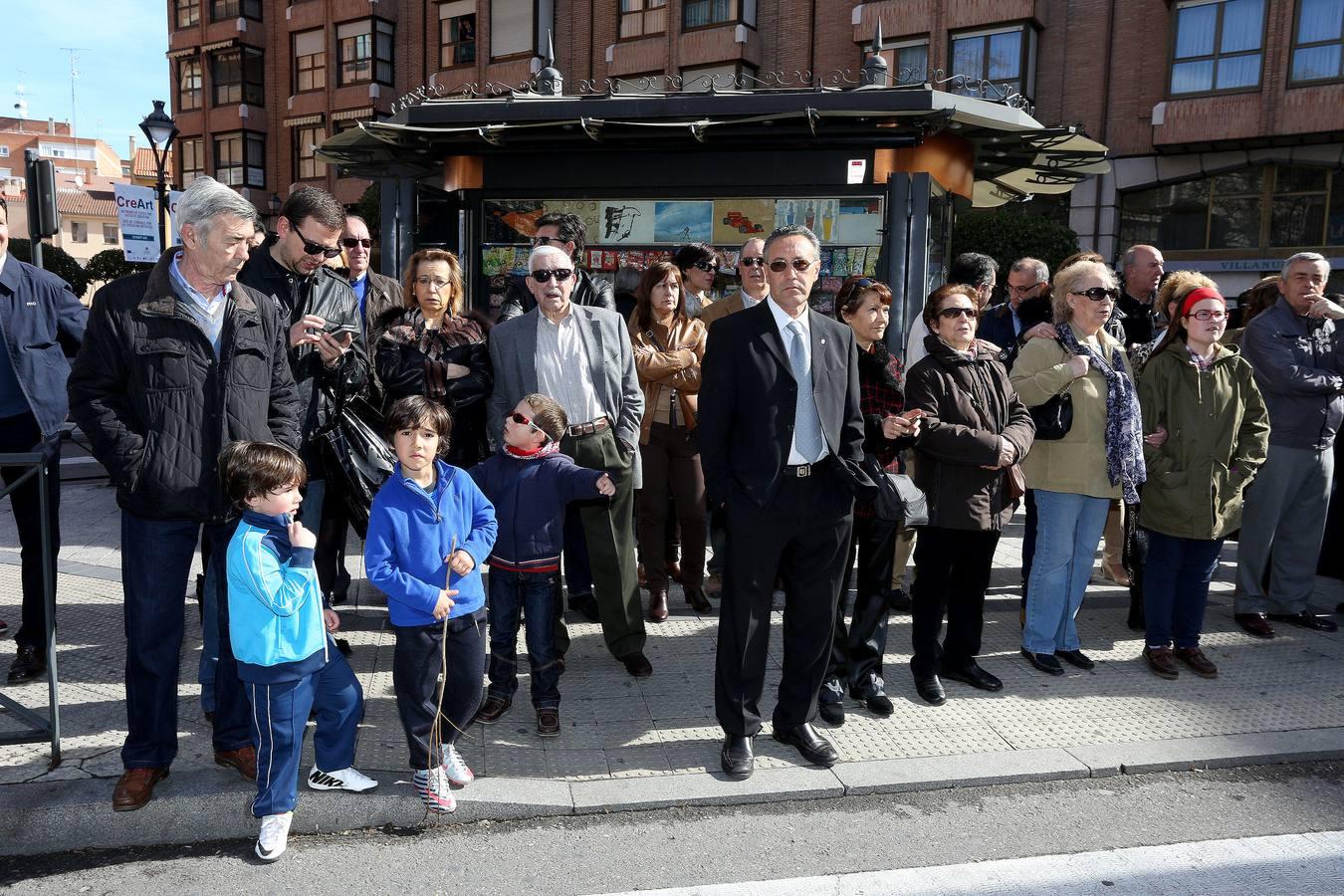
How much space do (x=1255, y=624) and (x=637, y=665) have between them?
12.2 feet

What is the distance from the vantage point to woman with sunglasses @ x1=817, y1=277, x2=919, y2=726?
14.4 feet

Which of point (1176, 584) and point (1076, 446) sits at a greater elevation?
point (1076, 446)

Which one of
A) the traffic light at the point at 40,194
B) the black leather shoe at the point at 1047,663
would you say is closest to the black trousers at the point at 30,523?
the black leather shoe at the point at 1047,663

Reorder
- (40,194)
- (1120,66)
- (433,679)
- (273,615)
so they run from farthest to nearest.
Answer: (1120,66) < (40,194) < (433,679) < (273,615)

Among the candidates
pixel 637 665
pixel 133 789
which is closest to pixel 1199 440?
pixel 637 665

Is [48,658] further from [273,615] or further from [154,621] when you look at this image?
[273,615]

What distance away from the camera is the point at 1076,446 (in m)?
4.96

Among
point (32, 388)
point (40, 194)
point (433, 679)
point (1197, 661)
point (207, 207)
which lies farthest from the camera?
point (40, 194)

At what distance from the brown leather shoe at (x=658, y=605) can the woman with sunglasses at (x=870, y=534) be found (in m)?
1.38

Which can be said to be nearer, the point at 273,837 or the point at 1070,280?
the point at 273,837

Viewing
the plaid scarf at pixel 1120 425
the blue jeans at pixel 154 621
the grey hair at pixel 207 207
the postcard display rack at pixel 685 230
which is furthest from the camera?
the postcard display rack at pixel 685 230

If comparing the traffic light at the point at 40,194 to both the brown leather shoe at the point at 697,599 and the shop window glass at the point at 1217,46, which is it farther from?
the shop window glass at the point at 1217,46

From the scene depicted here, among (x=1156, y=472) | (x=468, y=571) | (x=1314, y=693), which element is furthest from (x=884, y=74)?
(x=468, y=571)

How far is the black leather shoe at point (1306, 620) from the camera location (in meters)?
5.91
